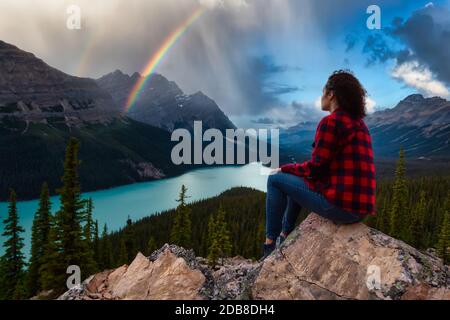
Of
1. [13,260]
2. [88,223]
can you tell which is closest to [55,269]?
[88,223]

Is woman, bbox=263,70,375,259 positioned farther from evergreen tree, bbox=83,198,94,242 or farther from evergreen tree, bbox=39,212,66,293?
evergreen tree, bbox=83,198,94,242

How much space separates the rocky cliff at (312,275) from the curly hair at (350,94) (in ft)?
8.82

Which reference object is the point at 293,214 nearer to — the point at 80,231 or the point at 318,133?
the point at 318,133

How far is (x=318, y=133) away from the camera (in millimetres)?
6020

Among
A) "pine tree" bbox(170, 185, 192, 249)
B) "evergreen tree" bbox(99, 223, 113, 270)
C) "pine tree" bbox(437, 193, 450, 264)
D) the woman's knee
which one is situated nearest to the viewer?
the woman's knee

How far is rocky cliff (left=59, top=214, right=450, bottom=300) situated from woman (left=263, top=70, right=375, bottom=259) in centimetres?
77

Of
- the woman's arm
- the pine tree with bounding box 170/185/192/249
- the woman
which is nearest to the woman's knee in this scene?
the woman

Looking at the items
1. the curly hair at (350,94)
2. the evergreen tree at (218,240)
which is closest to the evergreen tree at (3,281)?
the evergreen tree at (218,240)

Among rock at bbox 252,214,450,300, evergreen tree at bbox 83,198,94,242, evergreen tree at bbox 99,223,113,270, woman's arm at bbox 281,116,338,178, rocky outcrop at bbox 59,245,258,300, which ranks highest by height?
woman's arm at bbox 281,116,338,178

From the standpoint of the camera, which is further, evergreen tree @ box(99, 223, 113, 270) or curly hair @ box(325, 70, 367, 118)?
evergreen tree @ box(99, 223, 113, 270)

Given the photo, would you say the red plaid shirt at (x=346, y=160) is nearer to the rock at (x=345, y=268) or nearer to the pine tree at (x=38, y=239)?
the rock at (x=345, y=268)

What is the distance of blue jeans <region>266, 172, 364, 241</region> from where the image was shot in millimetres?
6316

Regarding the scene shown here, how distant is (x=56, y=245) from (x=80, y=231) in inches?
81.6

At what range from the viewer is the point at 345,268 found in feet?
21.0
